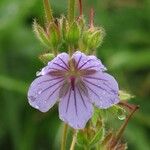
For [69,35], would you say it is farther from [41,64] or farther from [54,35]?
[41,64]

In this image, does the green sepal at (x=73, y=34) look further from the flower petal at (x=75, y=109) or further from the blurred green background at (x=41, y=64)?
the blurred green background at (x=41, y=64)

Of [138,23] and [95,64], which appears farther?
[138,23]

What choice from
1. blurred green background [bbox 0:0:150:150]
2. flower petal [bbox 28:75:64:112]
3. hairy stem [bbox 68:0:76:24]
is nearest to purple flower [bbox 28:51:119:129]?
flower petal [bbox 28:75:64:112]

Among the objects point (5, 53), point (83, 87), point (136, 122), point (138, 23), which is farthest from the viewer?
point (138, 23)

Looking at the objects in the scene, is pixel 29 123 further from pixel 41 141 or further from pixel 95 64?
pixel 95 64

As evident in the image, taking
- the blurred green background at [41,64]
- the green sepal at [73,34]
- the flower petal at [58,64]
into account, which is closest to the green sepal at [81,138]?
the flower petal at [58,64]

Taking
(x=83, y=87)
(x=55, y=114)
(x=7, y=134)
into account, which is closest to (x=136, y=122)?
(x=55, y=114)
